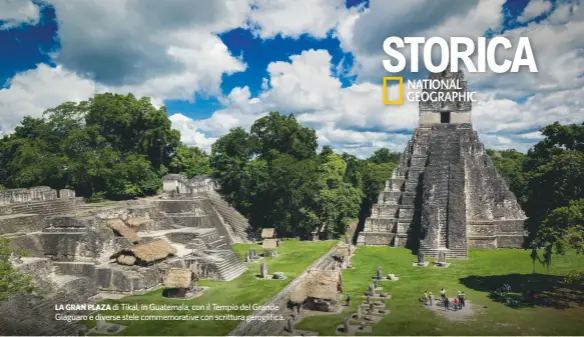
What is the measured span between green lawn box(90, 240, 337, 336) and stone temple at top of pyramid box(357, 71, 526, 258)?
5721 mm

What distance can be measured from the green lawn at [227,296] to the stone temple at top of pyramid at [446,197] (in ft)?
18.8

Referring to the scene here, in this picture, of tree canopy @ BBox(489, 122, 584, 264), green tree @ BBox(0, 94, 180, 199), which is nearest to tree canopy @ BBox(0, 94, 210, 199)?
green tree @ BBox(0, 94, 180, 199)

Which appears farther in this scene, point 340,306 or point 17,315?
point 340,306

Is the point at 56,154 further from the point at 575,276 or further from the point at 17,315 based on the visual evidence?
the point at 575,276

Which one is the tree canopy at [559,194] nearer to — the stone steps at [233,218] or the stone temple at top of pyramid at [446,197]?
the stone temple at top of pyramid at [446,197]

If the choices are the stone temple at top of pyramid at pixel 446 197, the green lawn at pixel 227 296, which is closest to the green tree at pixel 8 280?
the green lawn at pixel 227 296

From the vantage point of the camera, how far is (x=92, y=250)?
18672 millimetres

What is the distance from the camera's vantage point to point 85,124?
32.0 m

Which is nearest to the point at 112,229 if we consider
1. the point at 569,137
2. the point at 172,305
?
the point at 172,305

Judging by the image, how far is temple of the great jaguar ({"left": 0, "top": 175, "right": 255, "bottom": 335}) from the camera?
1268 centimetres

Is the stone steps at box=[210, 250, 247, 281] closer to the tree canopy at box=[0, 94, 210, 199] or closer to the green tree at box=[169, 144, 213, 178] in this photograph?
the tree canopy at box=[0, 94, 210, 199]

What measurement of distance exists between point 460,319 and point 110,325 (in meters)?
10.9

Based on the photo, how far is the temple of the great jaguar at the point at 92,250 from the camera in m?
12.7

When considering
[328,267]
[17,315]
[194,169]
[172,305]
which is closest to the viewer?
[17,315]
